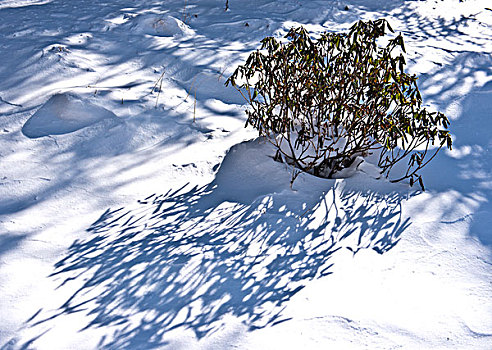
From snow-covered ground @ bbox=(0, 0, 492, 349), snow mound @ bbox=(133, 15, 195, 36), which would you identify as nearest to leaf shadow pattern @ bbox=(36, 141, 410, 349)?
snow-covered ground @ bbox=(0, 0, 492, 349)

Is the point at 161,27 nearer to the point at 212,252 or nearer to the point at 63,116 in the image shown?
the point at 63,116

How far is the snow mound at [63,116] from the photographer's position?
2.70 metres

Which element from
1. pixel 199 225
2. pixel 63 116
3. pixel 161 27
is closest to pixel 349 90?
pixel 199 225

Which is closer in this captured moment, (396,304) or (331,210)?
(396,304)

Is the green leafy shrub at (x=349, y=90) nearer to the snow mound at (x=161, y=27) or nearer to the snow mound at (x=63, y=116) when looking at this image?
the snow mound at (x=63, y=116)

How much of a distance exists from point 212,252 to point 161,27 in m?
3.00

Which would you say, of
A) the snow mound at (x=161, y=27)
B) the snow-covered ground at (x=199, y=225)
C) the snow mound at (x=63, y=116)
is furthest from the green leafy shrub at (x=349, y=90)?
the snow mound at (x=161, y=27)

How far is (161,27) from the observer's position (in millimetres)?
4340

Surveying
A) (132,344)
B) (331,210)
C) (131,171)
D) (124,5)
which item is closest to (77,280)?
(132,344)

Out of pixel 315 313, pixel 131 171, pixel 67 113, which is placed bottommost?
pixel 315 313

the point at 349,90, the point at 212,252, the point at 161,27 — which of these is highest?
the point at 161,27

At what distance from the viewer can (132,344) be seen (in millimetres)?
1561

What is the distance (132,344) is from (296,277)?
27.4 inches

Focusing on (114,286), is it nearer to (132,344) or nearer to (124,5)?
(132,344)
